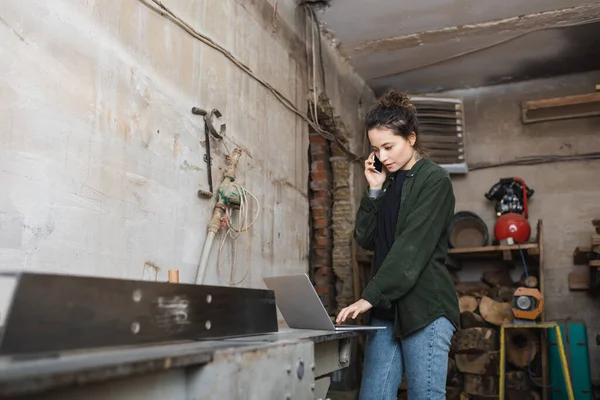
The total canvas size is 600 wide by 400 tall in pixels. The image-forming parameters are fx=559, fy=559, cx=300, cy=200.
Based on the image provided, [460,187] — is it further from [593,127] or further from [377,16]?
[377,16]

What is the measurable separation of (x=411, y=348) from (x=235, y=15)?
5.73ft

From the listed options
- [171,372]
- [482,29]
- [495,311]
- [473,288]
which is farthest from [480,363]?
[171,372]

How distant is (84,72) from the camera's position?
1668mm

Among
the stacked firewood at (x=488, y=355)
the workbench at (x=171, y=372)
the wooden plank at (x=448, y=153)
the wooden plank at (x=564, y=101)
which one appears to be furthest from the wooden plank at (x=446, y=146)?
the workbench at (x=171, y=372)

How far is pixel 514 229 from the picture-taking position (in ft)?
14.8

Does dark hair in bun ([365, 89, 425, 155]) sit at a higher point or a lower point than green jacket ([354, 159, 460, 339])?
higher

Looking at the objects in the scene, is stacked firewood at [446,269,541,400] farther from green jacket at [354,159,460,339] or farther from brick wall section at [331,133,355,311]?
green jacket at [354,159,460,339]

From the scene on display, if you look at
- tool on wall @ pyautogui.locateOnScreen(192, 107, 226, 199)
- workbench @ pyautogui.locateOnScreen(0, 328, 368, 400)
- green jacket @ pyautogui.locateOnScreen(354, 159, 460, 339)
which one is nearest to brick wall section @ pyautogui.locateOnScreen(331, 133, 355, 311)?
tool on wall @ pyautogui.locateOnScreen(192, 107, 226, 199)

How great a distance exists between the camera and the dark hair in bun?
2.11 meters

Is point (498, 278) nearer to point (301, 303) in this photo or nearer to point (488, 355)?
point (488, 355)

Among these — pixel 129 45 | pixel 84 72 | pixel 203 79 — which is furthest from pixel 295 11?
pixel 84 72

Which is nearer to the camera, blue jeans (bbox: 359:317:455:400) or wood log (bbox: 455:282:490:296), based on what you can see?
blue jeans (bbox: 359:317:455:400)

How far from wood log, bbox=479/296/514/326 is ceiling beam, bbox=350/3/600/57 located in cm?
207

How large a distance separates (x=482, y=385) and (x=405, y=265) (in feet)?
8.91
